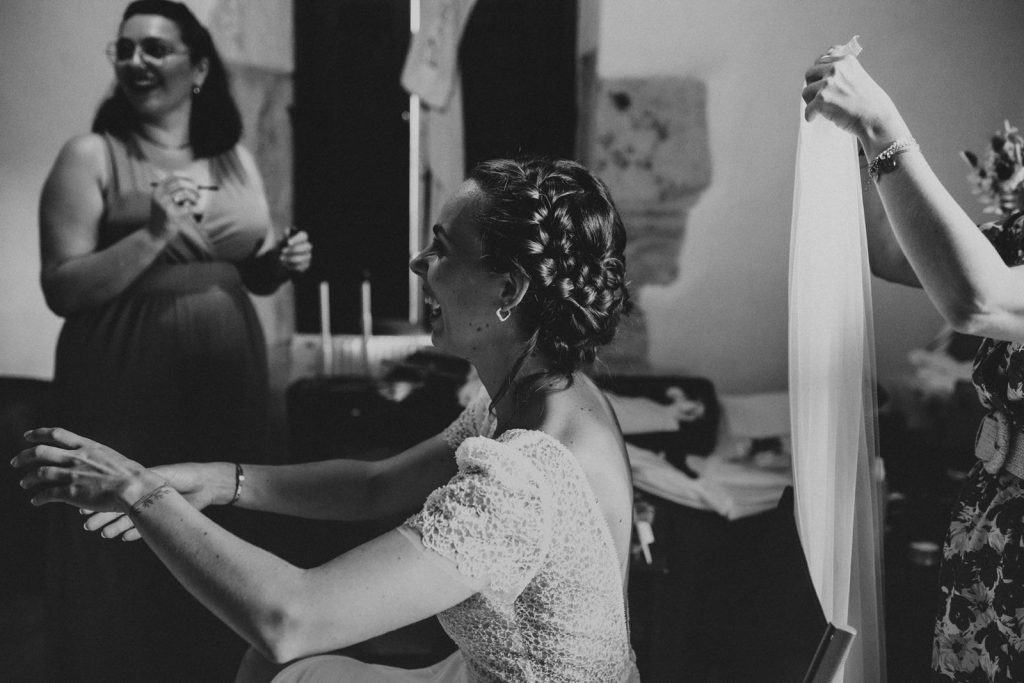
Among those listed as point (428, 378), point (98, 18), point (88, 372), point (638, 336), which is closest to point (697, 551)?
point (638, 336)

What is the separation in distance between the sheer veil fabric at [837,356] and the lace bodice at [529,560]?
39 centimetres

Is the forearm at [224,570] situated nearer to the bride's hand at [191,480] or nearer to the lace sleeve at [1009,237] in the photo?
the bride's hand at [191,480]

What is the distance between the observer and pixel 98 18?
1913 millimetres

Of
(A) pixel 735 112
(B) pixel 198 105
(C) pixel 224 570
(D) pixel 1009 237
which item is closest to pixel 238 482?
(C) pixel 224 570

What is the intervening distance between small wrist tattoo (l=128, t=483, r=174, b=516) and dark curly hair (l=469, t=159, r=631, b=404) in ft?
1.65

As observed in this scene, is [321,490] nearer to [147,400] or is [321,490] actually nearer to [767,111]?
[147,400]

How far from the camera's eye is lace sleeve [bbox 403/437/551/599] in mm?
1003

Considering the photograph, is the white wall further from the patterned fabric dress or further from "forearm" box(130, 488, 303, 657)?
"forearm" box(130, 488, 303, 657)

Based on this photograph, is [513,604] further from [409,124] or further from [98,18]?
[98,18]

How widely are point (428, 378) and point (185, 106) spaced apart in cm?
93

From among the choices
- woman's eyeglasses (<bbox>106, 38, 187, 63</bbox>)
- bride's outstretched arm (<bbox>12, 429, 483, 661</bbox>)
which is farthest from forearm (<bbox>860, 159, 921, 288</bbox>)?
woman's eyeglasses (<bbox>106, 38, 187, 63</bbox>)

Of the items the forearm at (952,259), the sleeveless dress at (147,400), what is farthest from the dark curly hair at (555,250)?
the sleeveless dress at (147,400)

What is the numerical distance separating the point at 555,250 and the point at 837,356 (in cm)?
50

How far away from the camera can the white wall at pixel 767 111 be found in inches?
91.6
